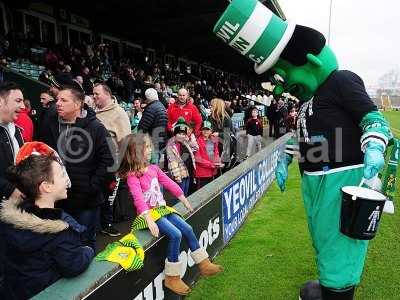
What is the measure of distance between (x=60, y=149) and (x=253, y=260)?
2.15 metres

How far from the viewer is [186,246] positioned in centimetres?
337

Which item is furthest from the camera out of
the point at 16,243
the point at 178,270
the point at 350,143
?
the point at 178,270

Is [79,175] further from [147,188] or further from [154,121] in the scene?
[154,121]

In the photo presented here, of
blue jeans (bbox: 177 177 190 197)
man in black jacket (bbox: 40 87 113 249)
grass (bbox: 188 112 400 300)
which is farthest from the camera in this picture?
blue jeans (bbox: 177 177 190 197)

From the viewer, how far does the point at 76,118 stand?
359 centimetres

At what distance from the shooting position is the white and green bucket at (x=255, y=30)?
109 inches

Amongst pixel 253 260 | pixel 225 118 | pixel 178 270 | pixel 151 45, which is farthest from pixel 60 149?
pixel 151 45

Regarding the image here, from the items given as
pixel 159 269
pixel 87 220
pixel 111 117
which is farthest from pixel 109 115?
pixel 159 269

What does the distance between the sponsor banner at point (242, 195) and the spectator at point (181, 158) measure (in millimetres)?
803

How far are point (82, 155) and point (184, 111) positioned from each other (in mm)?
4165

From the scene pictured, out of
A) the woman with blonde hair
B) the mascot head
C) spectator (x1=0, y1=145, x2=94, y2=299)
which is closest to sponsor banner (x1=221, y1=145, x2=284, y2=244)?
the woman with blonde hair

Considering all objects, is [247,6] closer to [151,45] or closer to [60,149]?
[60,149]

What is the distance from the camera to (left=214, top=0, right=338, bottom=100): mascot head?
9.11ft

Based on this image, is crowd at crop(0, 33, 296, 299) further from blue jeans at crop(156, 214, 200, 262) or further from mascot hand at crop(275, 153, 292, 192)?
mascot hand at crop(275, 153, 292, 192)
